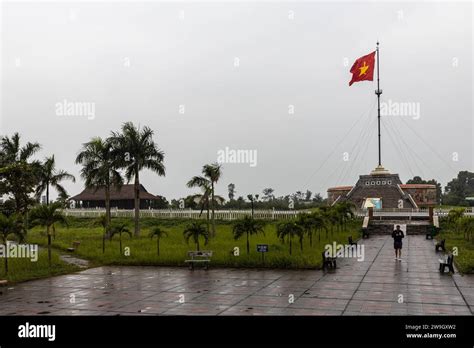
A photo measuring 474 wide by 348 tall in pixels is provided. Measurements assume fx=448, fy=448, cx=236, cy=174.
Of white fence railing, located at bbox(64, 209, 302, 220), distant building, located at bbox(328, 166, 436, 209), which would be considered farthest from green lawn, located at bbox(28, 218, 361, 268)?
distant building, located at bbox(328, 166, 436, 209)

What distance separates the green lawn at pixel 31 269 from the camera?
15884 millimetres

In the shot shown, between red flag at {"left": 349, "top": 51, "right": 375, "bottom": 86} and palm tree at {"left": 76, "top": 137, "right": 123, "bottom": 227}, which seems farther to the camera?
red flag at {"left": 349, "top": 51, "right": 375, "bottom": 86}

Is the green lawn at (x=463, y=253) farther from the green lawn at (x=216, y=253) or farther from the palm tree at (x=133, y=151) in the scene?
the palm tree at (x=133, y=151)

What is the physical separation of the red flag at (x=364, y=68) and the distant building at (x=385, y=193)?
12.6 metres

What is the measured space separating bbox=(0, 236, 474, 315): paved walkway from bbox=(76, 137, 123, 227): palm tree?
43.2 ft

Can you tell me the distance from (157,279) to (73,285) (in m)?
2.68

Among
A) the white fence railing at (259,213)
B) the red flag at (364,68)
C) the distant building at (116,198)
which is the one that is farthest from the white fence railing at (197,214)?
the red flag at (364,68)

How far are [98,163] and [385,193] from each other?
3129cm

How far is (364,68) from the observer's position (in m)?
41.8

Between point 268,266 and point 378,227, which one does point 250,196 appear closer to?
point 378,227

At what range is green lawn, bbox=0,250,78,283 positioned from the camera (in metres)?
15.9

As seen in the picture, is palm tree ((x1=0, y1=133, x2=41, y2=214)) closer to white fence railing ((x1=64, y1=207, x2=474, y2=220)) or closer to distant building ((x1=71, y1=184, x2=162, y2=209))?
white fence railing ((x1=64, y1=207, x2=474, y2=220))
